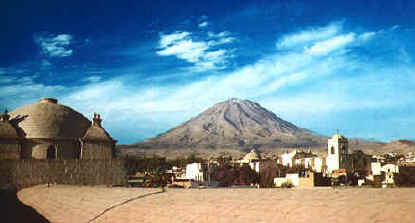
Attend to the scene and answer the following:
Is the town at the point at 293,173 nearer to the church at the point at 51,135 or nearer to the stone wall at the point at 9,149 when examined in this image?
the church at the point at 51,135

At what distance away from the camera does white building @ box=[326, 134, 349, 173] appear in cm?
6253

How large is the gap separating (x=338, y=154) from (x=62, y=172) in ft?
164

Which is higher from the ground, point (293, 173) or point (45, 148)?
point (45, 148)

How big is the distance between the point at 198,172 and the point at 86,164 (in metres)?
27.7

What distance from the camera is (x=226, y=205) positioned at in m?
11.9

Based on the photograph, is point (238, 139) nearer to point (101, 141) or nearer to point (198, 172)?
point (198, 172)

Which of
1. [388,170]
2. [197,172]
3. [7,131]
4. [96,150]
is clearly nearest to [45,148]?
[7,131]

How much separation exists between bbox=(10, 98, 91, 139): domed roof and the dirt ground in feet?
14.0

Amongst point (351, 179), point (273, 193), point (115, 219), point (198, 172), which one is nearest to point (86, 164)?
point (115, 219)

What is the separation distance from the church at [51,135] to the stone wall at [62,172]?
1.28 meters

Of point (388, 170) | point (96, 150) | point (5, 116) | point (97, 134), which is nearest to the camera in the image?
point (5, 116)

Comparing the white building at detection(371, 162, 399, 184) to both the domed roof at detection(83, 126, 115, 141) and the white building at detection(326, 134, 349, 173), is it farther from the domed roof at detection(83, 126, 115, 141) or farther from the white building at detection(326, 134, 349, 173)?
the domed roof at detection(83, 126, 115, 141)

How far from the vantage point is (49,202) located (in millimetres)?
16141

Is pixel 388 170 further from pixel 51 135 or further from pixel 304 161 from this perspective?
pixel 51 135
